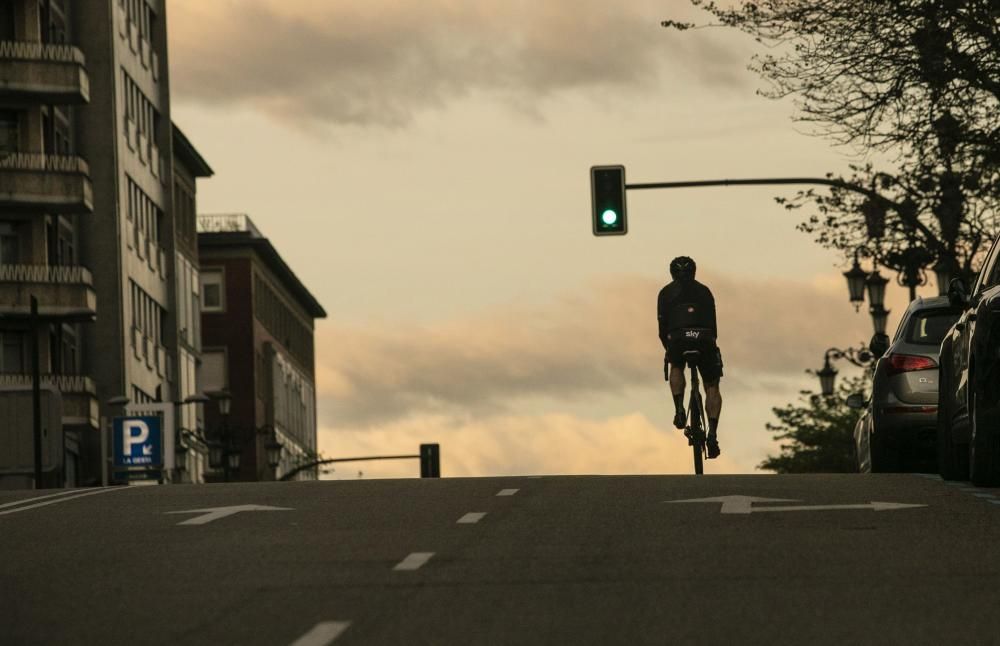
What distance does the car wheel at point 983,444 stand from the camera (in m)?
17.7

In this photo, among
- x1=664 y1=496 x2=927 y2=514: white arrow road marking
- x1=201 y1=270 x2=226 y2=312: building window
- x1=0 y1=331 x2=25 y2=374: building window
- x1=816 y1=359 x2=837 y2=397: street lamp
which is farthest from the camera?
x1=201 y1=270 x2=226 y2=312: building window

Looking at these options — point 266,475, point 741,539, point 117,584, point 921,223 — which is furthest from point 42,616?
point 266,475

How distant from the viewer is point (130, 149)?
8144 cm

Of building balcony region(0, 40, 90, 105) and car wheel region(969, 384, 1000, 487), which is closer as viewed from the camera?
car wheel region(969, 384, 1000, 487)

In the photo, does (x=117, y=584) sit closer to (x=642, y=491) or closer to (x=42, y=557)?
(x=42, y=557)

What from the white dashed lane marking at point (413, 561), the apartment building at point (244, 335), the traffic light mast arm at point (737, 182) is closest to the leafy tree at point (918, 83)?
the traffic light mast arm at point (737, 182)

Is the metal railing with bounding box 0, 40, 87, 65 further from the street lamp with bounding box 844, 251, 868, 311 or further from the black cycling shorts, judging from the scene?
the black cycling shorts

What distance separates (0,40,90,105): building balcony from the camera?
2790 inches

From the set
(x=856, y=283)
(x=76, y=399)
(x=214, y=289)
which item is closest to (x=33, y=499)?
(x=856, y=283)

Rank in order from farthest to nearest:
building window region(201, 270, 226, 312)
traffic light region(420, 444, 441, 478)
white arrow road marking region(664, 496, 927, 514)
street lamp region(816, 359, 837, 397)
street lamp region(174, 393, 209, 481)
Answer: building window region(201, 270, 226, 312), street lamp region(174, 393, 209, 481), traffic light region(420, 444, 441, 478), street lamp region(816, 359, 837, 397), white arrow road marking region(664, 496, 927, 514)

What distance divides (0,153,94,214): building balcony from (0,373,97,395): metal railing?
15.7 feet

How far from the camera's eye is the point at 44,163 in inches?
2854

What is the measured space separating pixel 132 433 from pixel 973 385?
55.9 metres

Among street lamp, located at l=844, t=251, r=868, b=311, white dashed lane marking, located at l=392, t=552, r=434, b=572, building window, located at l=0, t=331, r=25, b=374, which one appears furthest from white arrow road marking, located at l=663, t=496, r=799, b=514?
building window, located at l=0, t=331, r=25, b=374
